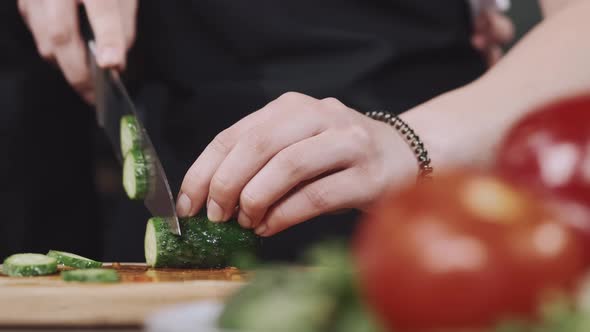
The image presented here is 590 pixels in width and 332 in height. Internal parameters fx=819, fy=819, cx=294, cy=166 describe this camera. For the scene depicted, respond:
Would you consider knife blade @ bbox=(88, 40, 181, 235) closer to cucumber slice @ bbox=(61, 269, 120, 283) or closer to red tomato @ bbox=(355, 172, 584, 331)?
cucumber slice @ bbox=(61, 269, 120, 283)

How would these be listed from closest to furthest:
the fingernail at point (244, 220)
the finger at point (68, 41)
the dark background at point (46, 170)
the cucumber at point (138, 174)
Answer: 1. the fingernail at point (244, 220)
2. the cucumber at point (138, 174)
3. the finger at point (68, 41)
4. the dark background at point (46, 170)

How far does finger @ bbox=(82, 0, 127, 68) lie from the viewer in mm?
2213

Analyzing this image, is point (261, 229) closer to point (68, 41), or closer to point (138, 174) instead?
point (138, 174)

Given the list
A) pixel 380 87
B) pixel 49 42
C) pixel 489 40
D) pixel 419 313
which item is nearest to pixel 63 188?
pixel 49 42

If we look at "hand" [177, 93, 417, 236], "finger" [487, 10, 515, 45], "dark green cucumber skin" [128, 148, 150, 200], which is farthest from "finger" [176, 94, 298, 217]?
"finger" [487, 10, 515, 45]

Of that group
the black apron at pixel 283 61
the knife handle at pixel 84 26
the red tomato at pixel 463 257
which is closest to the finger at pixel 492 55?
the black apron at pixel 283 61

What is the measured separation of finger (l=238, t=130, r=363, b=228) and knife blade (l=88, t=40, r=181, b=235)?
23 cm

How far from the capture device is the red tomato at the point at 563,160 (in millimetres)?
891

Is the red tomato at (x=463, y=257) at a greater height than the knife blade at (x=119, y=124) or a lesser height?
greater

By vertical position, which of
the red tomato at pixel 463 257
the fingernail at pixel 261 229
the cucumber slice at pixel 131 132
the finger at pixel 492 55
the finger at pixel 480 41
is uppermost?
the red tomato at pixel 463 257

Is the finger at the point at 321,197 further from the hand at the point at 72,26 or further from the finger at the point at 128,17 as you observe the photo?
the finger at the point at 128,17

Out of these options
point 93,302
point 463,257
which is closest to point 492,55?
point 93,302

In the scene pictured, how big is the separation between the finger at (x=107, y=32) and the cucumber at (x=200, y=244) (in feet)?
1.66

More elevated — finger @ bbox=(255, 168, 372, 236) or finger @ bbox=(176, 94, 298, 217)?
finger @ bbox=(176, 94, 298, 217)
